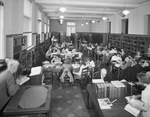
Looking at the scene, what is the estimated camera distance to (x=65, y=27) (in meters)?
24.7

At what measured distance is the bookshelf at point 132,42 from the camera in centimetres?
952

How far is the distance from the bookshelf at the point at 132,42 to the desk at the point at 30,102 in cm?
785

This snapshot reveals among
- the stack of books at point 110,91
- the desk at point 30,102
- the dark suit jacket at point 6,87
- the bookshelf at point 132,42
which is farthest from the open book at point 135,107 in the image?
the bookshelf at point 132,42

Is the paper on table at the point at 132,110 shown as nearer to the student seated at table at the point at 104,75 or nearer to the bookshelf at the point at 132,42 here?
the student seated at table at the point at 104,75

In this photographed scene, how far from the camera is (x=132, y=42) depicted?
11195mm

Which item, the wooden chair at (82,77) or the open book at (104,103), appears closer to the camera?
the open book at (104,103)

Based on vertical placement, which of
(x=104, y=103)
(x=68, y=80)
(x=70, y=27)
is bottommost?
(x=68, y=80)

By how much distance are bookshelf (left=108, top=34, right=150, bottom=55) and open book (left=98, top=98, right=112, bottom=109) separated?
7278 millimetres

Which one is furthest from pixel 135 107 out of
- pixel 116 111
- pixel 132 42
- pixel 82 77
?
pixel 132 42

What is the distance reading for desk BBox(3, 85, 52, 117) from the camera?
95.2 inches

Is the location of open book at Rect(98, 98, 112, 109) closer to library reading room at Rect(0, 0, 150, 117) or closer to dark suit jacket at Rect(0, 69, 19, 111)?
library reading room at Rect(0, 0, 150, 117)

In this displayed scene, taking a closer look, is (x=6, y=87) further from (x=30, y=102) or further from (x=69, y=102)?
(x=69, y=102)

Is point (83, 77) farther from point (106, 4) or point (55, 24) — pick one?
point (55, 24)

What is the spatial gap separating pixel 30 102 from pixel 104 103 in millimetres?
1321
